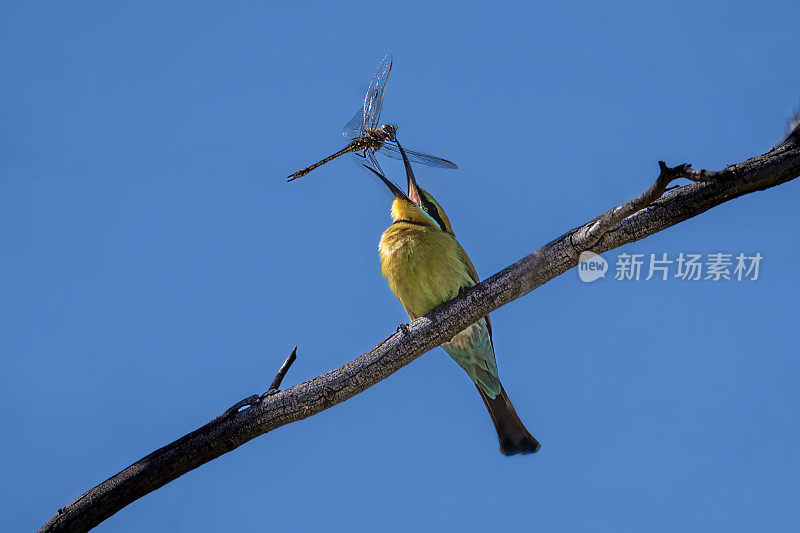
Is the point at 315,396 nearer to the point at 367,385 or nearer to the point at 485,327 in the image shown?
the point at 367,385

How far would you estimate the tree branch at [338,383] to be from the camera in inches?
130

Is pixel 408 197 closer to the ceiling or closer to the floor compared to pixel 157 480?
closer to the ceiling

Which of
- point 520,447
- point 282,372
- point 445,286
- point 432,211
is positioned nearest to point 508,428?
point 520,447

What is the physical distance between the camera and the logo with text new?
131 inches

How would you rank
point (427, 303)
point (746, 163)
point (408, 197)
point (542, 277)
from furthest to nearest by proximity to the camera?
point (408, 197) < point (427, 303) < point (542, 277) < point (746, 163)

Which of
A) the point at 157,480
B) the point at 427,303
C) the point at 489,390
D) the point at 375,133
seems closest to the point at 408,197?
the point at 375,133

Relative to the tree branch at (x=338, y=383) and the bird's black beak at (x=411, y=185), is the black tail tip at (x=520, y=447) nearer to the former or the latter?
the tree branch at (x=338, y=383)

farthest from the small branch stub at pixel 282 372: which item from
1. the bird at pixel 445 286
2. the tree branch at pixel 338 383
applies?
the bird at pixel 445 286

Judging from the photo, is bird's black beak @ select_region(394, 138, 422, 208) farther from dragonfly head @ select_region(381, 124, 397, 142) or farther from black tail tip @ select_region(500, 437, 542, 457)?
black tail tip @ select_region(500, 437, 542, 457)

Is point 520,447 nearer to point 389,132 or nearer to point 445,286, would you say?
point 445,286

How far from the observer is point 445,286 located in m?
4.33

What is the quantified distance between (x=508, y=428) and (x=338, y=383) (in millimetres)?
1508

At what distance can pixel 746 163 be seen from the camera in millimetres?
3055

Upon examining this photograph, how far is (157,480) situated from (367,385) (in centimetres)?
112
